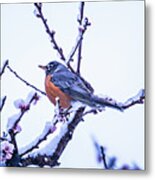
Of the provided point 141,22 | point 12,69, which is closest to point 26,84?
point 12,69

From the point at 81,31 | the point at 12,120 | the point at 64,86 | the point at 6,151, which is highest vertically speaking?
the point at 81,31

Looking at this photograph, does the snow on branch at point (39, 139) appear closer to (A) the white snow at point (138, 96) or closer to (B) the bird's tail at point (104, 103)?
(B) the bird's tail at point (104, 103)

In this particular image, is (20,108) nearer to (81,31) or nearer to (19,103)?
(19,103)

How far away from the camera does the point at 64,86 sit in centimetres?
163

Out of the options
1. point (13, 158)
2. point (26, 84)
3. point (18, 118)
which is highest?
point (26, 84)

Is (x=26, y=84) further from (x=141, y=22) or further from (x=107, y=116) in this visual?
(x=141, y=22)

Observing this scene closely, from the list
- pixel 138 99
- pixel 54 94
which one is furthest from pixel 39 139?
pixel 138 99

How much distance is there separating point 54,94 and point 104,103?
18cm

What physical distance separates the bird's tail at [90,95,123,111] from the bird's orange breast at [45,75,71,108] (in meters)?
0.09

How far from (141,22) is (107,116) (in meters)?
0.34

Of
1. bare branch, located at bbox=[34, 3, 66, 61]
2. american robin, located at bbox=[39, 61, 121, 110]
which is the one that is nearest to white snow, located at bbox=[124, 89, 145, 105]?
american robin, located at bbox=[39, 61, 121, 110]

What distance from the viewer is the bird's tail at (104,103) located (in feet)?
5.17

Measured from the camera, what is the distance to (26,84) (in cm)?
164

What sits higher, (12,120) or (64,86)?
(64,86)
